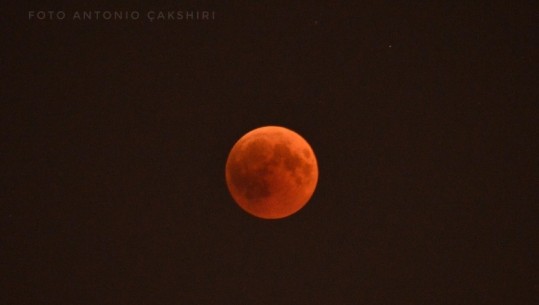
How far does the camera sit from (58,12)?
5.39 m

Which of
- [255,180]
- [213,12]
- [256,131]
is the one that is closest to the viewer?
[255,180]

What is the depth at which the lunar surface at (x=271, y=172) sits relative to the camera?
4672 mm

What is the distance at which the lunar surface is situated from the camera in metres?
4.67

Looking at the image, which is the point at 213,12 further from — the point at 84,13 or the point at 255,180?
the point at 255,180

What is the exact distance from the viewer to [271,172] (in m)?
4.66

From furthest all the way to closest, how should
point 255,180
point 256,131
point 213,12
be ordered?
point 213,12, point 256,131, point 255,180

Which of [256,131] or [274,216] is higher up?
[256,131]

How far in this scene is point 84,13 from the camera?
5.39m

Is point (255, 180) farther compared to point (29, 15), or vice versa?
point (29, 15)

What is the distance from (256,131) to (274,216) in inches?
27.7

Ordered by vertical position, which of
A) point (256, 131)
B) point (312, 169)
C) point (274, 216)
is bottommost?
point (274, 216)

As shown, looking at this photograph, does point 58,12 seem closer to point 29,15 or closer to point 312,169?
point 29,15

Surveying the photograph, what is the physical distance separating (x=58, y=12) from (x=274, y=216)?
103 inches

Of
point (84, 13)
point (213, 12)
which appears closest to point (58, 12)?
point (84, 13)
